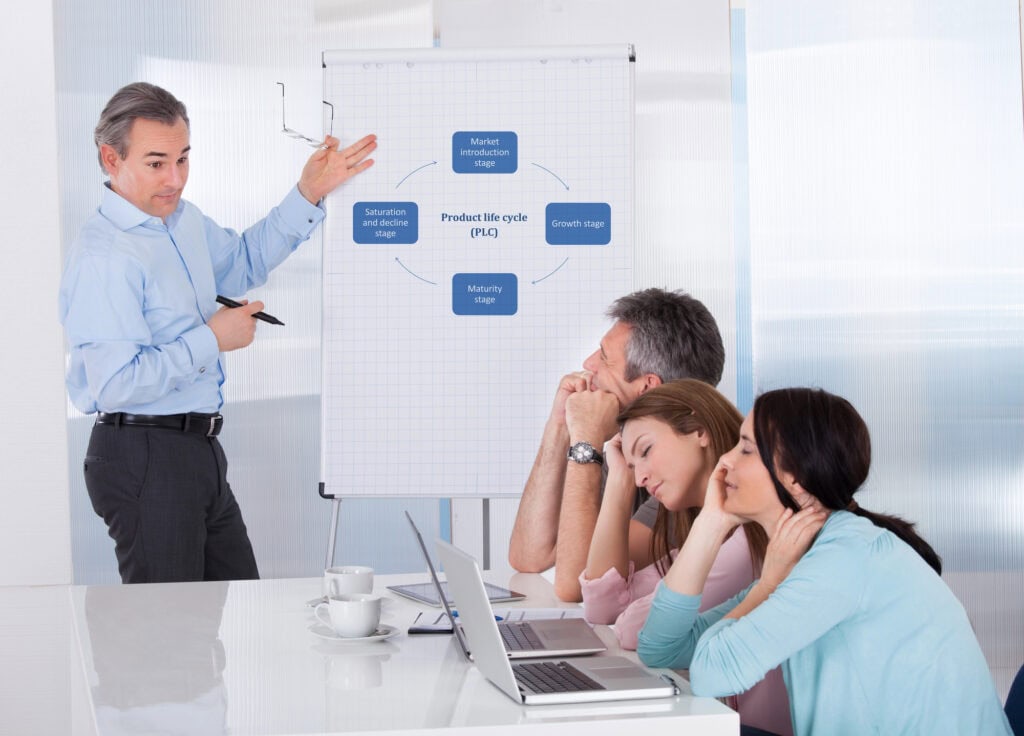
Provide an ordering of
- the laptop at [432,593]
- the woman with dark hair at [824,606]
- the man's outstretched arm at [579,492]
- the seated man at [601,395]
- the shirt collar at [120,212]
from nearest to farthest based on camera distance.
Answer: the woman with dark hair at [824,606] → the laptop at [432,593] → the man's outstretched arm at [579,492] → the seated man at [601,395] → the shirt collar at [120,212]

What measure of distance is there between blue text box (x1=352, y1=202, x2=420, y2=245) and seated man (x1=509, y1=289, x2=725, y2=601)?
68 cm

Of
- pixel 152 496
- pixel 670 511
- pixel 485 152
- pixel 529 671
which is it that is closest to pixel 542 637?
pixel 529 671

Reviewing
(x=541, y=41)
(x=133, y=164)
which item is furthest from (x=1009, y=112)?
(x=133, y=164)

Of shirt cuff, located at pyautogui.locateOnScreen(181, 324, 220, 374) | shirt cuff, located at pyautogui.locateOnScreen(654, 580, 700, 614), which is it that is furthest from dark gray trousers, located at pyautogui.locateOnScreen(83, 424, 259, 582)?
shirt cuff, located at pyautogui.locateOnScreen(654, 580, 700, 614)

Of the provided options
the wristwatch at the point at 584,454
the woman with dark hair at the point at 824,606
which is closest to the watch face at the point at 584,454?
the wristwatch at the point at 584,454

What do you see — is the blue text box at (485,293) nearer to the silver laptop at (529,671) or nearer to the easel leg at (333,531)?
the easel leg at (333,531)

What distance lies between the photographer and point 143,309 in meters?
2.89

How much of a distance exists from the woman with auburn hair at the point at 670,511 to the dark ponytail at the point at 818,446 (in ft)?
0.81

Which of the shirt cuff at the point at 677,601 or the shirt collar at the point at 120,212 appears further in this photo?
the shirt collar at the point at 120,212

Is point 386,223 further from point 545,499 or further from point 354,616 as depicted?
point 354,616

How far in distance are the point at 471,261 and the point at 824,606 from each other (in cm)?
167

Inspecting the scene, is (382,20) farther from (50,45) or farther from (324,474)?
(324,474)

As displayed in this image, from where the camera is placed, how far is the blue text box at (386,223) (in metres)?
2.95

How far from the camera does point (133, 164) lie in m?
2.90
